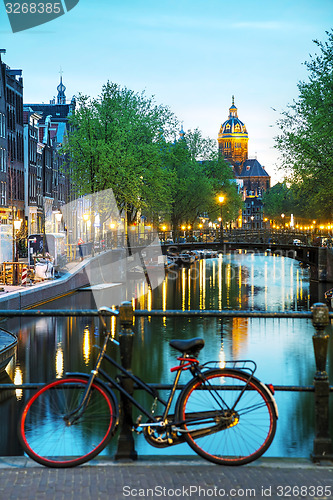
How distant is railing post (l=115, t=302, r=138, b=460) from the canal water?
870 mm

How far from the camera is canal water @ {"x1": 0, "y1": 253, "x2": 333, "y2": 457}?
16.6 metres

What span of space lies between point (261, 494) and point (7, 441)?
36.9 feet

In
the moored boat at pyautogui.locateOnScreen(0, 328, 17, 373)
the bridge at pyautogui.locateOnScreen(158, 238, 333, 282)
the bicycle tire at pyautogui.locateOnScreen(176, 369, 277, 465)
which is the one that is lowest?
the moored boat at pyautogui.locateOnScreen(0, 328, 17, 373)

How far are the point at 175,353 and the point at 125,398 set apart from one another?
2115cm

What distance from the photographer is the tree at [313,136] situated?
3781 centimetres

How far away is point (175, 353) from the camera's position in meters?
26.9

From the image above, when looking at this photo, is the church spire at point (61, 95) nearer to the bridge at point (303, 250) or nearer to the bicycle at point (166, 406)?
the bridge at point (303, 250)

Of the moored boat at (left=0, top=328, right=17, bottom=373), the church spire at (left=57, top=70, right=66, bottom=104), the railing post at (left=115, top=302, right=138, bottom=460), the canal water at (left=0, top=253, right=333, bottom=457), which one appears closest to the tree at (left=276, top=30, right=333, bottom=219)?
the canal water at (left=0, top=253, right=333, bottom=457)

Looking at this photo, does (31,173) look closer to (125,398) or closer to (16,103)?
(16,103)

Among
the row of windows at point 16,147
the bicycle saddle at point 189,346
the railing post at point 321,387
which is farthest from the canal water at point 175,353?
the row of windows at point 16,147

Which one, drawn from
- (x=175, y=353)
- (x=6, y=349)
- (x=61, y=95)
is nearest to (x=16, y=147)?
(x=175, y=353)

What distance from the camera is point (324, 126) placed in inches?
1467

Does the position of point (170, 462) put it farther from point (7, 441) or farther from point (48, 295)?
point (48, 295)

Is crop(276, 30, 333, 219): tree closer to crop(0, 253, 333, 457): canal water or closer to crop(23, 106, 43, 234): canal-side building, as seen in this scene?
crop(0, 253, 333, 457): canal water
